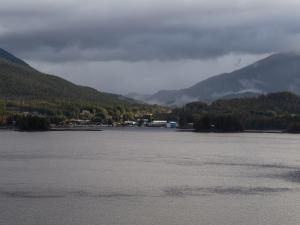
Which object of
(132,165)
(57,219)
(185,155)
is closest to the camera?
(57,219)

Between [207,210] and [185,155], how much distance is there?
158 feet

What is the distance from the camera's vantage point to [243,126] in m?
190

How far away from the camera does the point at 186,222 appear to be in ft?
126

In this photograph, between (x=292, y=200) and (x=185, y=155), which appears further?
(x=185, y=155)

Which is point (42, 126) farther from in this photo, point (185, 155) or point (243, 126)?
point (185, 155)

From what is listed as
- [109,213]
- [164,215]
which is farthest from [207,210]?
[109,213]

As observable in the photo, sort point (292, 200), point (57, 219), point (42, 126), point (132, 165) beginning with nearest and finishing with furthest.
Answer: point (57, 219) → point (292, 200) → point (132, 165) → point (42, 126)

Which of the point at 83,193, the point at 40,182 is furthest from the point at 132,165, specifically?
the point at 83,193

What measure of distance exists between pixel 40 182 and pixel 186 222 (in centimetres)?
1898

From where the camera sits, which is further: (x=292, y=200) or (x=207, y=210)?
(x=292, y=200)

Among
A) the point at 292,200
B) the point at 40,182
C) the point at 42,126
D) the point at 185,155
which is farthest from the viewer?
the point at 42,126

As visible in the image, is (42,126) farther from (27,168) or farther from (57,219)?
(57,219)

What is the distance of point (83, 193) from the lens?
4791 cm

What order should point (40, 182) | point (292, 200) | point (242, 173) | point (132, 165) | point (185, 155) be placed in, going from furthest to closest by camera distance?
point (185, 155), point (132, 165), point (242, 173), point (40, 182), point (292, 200)
